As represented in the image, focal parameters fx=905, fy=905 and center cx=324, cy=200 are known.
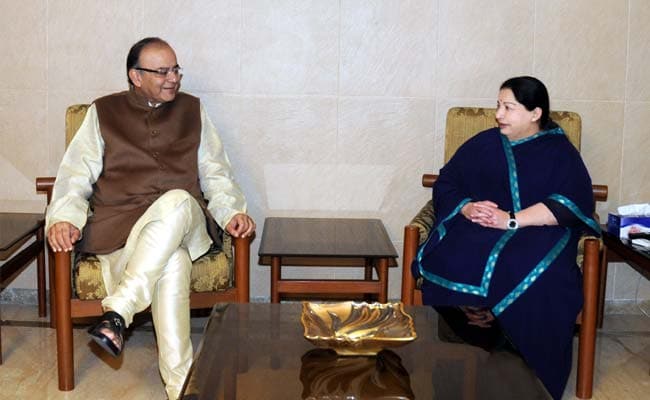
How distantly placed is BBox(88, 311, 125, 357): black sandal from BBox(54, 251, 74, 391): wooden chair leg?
0.37 meters

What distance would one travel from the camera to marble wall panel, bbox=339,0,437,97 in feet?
14.2

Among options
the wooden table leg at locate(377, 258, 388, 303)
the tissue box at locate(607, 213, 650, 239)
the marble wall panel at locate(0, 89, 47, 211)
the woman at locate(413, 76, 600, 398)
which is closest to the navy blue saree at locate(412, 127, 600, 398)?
the woman at locate(413, 76, 600, 398)

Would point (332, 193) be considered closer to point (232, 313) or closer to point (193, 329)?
point (193, 329)

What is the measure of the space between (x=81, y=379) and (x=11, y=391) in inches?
10.7

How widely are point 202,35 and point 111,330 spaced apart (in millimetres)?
1809

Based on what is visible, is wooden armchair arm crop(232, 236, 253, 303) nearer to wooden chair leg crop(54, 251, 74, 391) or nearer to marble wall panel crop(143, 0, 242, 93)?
wooden chair leg crop(54, 251, 74, 391)

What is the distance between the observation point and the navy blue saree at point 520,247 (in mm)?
3432

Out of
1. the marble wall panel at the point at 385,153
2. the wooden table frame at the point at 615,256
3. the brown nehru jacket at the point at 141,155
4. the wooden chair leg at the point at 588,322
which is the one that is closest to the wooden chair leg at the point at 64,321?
the brown nehru jacket at the point at 141,155

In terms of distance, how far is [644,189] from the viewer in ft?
14.9

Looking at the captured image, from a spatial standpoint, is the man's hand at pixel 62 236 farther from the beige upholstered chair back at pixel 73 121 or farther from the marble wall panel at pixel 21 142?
the marble wall panel at pixel 21 142

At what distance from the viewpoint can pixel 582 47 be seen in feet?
14.4

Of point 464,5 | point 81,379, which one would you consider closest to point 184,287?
point 81,379

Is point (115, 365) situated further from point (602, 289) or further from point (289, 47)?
point (602, 289)

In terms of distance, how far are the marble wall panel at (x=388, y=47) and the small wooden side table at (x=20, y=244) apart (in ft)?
5.16
